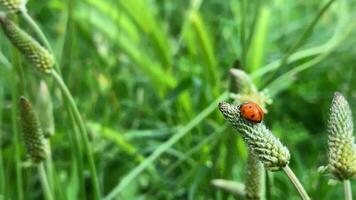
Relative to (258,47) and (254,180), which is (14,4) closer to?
(254,180)

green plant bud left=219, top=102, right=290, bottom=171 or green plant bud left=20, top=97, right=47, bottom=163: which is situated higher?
green plant bud left=20, top=97, right=47, bottom=163

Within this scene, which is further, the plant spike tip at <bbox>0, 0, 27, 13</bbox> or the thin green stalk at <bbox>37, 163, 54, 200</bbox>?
the thin green stalk at <bbox>37, 163, 54, 200</bbox>

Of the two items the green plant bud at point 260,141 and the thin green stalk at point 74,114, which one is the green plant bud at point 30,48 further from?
the green plant bud at point 260,141

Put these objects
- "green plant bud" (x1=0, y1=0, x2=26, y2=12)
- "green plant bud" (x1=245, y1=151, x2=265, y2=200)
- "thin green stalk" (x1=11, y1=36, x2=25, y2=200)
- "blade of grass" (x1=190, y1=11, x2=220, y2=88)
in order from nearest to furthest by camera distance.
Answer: "green plant bud" (x1=245, y1=151, x2=265, y2=200), "green plant bud" (x1=0, y1=0, x2=26, y2=12), "thin green stalk" (x1=11, y1=36, x2=25, y2=200), "blade of grass" (x1=190, y1=11, x2=220, y2=88)

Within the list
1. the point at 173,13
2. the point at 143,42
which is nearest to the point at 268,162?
the point at 143,42

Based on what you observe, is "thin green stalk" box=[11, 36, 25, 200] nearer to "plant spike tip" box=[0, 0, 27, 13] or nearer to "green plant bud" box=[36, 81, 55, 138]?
"green plant bud" box=[36, 81, 55, 138]

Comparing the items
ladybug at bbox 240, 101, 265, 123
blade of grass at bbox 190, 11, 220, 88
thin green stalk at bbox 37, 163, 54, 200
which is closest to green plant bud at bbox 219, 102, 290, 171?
ladybug at bbox 240, 101, 265, 123

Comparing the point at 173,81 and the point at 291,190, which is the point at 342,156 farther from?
the point at 173,81

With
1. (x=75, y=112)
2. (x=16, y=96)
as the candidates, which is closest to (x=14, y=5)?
(x=75, y=112)

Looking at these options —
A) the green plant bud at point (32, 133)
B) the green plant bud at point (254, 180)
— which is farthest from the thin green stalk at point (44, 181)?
the green plant bud at point (254, 180)
